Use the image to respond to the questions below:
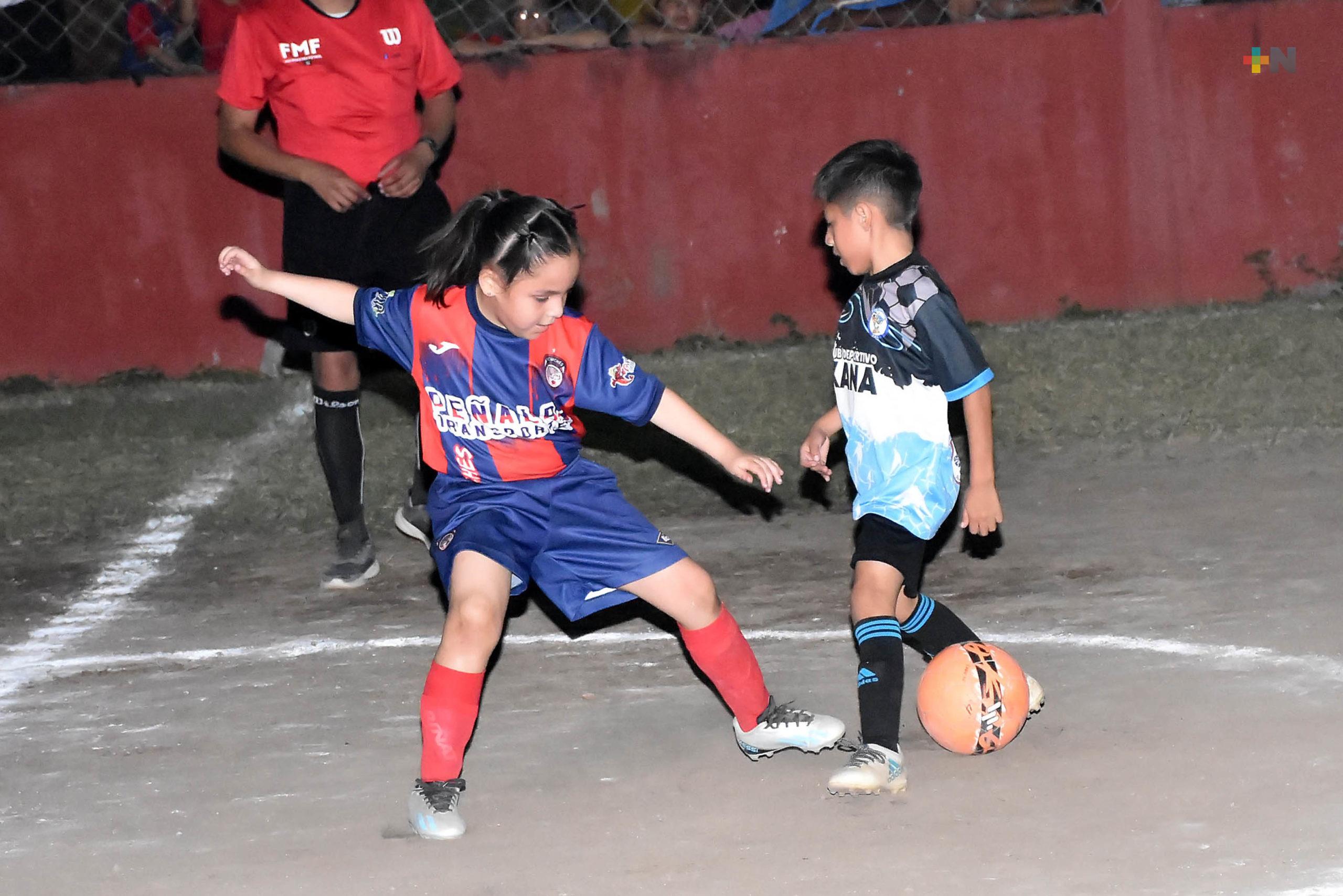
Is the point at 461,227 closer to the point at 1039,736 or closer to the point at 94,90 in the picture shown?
the point at 1039,736

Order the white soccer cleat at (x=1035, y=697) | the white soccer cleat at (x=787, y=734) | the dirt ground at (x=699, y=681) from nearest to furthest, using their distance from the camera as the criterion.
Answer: the dirt ground at (x=699, y=681), the white soccer cleat at (x=787, y=734), the white soccer cleat at (x=1035, y=697)

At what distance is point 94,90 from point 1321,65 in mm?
6164

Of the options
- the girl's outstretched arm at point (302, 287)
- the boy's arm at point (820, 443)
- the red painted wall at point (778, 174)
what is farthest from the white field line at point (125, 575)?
the boy's arm at point (820, 443)

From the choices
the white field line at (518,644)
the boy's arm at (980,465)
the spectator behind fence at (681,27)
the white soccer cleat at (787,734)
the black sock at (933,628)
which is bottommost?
the white soccer cleat at (787,734)

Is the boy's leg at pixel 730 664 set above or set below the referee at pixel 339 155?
below

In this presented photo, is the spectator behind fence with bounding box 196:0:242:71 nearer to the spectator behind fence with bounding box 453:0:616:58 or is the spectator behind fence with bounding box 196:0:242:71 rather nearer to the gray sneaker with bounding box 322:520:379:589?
the spectator behind fence with bounding box 453:0:616:58

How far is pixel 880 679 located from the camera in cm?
379

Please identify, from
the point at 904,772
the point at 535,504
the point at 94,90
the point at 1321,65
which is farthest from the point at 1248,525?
the point at 94,90

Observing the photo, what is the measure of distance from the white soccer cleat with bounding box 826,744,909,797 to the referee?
2259 millimetres

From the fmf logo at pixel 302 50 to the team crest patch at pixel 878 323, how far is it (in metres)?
2.44

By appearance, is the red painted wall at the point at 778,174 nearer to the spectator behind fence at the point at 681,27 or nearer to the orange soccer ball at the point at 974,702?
the spectator behind fence at the point at 681,27

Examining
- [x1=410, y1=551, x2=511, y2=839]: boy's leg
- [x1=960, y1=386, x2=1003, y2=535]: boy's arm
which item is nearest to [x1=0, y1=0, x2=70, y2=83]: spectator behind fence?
[x1=410, y1=551, x2=511, y2=839]: boy's leg

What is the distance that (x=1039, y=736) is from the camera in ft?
12.6

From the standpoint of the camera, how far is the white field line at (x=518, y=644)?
4.41 meters
